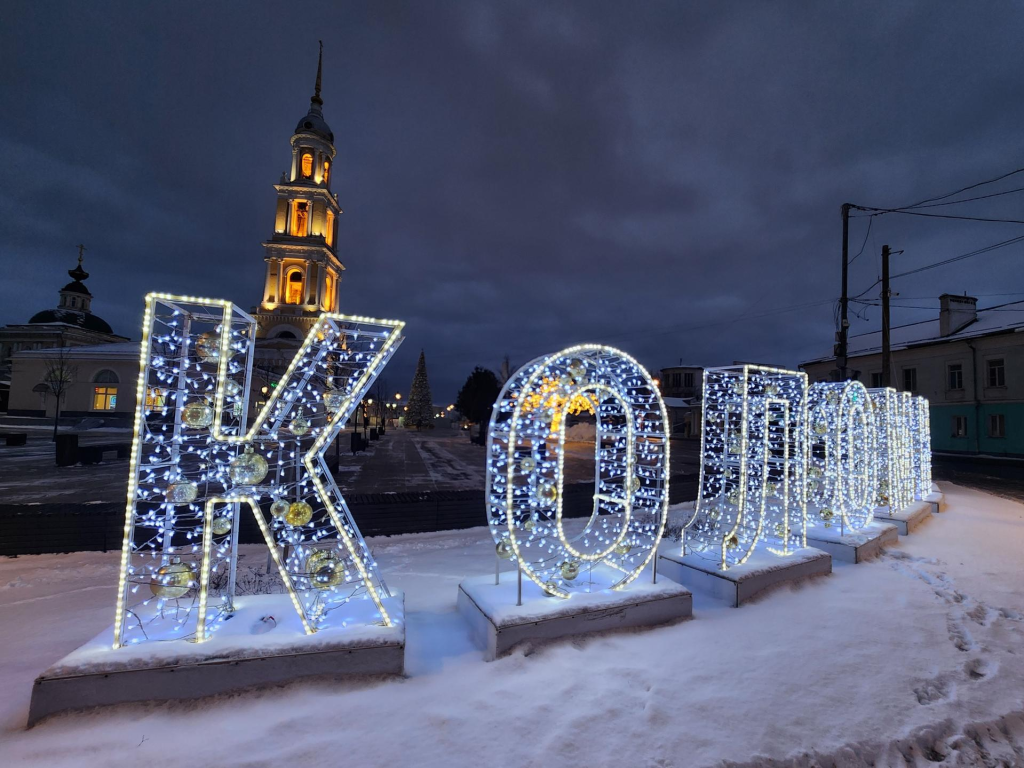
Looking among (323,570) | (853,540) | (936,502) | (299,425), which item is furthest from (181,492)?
(936,502)

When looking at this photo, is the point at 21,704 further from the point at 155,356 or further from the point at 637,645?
the point at 637,645

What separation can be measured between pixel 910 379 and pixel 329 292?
48379 millimetres

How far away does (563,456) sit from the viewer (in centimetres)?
515

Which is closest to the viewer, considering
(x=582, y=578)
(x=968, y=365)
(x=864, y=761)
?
(x=864, y=761)

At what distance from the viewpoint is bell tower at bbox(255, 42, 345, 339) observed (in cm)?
4394

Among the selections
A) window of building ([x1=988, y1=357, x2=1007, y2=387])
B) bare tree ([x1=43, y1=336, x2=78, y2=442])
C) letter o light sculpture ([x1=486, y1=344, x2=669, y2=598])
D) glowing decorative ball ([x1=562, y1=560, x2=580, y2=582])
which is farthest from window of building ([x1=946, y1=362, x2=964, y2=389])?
bare tree ([x1=43, y1=336, x2=78, y2=442])

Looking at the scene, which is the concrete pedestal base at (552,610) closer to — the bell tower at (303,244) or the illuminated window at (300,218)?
the bell tower at (303,244)

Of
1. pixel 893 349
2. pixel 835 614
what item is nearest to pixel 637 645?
pixel 835 614

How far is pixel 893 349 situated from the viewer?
3222 cm

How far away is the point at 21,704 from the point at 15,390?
4766 centimetres

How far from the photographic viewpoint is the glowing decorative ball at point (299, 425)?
4470mm

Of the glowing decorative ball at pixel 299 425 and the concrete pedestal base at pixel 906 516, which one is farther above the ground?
the glowing decorative ball at pixel 299 425

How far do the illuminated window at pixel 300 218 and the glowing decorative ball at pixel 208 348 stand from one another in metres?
48.7

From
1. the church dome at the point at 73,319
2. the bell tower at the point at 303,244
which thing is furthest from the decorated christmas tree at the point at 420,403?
the church dome at the point at 73,319
